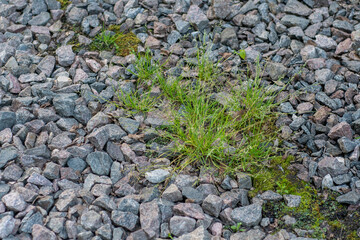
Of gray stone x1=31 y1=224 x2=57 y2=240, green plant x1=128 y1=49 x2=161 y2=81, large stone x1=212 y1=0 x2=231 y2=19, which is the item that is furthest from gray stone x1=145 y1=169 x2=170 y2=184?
large stone x1=212 y1=0 x2=231 y2=19

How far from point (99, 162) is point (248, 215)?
112 cm

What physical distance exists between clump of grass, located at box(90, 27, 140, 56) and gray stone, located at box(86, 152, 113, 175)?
1.29 meters

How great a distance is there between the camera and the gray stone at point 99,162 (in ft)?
9.78

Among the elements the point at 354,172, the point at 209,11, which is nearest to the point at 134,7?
the point at 209,11

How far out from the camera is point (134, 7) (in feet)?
14.3

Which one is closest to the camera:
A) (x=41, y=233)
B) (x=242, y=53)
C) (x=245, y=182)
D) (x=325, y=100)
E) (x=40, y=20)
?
(x=41, y=233)

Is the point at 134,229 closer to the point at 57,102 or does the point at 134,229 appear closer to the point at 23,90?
the point at 57,102

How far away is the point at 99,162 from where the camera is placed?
3010 millimetres

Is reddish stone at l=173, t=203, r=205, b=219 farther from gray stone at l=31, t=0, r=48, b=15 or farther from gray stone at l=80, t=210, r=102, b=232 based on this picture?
gray stone at l=31, t=0, r=48, b=15

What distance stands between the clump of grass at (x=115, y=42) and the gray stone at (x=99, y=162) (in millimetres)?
1288

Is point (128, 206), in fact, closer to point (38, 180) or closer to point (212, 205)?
point (212, 205)

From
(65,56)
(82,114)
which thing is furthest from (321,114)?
(65,56)

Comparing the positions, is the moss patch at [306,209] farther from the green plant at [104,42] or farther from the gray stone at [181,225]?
the green plant at [104,42]

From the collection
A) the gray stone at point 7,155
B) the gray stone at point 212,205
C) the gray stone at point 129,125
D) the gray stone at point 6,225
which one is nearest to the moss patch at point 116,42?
the gray stone at point 129,125
